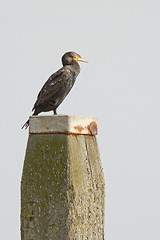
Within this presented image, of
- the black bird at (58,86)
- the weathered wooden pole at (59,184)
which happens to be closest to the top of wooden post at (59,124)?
the weathered wooden pole at (59,184)

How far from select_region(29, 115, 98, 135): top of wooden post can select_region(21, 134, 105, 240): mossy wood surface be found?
0.03m

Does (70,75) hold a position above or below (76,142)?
above

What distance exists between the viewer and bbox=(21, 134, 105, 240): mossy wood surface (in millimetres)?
2607

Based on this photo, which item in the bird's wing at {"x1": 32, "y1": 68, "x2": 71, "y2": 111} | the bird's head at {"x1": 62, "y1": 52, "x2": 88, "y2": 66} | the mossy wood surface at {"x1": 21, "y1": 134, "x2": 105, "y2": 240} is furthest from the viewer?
the bird's head at {"x1": 62, "y1": 52, "x2": 88, "y2": 66}

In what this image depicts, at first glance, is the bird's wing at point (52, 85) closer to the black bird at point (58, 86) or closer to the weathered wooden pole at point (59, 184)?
the black bird at point (58, 86)

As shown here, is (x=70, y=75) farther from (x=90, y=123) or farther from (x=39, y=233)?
(x=39, y=233)

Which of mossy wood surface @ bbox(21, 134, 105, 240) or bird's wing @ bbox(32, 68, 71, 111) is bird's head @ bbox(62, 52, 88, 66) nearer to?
bird's wing @ bbox(32, 68, 71, 111)

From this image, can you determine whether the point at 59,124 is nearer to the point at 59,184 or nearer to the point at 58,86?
the point at 59,184

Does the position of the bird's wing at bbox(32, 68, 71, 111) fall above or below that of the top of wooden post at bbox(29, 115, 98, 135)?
above

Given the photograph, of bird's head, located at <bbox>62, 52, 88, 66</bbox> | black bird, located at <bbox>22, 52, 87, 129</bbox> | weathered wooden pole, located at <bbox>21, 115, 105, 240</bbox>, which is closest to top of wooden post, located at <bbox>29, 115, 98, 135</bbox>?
weathered wooden pole, located at <bbox>21, 115, 105, 240</bbox>

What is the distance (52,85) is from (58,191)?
2464mm

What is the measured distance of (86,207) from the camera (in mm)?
2729

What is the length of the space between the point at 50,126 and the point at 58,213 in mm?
554

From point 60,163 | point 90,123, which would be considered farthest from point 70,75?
point 60,163
